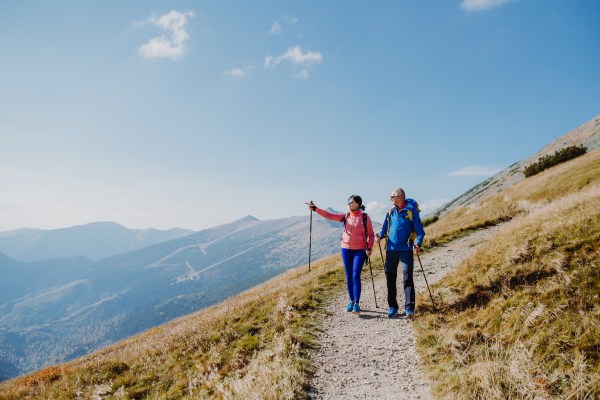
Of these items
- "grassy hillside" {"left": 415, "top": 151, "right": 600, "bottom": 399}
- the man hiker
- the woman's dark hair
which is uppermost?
the woman's dark hair

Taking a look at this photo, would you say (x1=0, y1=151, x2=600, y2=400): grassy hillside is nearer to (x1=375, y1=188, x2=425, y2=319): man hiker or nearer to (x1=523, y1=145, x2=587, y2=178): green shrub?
(x1=375, y1=188, x2=425, y2=319): man hiker

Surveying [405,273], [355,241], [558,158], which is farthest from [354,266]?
[558,158]

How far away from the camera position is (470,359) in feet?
20.0

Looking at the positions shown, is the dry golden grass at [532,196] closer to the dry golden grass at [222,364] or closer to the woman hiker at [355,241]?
the woman hiker at [355,241]

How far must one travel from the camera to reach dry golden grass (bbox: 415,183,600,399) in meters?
4.88

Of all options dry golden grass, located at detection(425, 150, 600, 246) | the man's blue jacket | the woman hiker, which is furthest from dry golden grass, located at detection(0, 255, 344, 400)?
dry golden grass, located at detection(425, 150, 600, 246)

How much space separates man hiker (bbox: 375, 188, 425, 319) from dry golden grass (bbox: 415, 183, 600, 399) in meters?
0.83

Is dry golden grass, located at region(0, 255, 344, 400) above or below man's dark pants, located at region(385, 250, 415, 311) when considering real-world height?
below

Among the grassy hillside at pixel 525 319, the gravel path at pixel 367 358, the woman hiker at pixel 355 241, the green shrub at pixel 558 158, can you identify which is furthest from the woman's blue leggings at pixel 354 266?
the green shrub at pixel 558 158

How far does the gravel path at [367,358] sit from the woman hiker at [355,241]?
1.03 m

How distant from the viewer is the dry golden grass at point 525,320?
4879mm

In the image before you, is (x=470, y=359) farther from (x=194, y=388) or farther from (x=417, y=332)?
(x=194, y=388)

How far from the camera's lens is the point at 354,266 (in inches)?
404

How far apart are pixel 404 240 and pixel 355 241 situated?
1550mm
